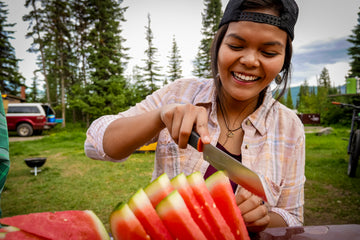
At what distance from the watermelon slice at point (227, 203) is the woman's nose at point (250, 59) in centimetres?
85

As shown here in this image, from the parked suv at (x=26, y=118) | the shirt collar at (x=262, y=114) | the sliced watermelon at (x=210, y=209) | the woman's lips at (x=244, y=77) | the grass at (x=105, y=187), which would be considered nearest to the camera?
the sliced watermelon at (x=210, y=209)

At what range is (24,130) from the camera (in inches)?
691

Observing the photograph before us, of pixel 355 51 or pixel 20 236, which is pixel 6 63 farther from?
pixel 355 51

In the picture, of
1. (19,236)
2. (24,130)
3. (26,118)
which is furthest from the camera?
(24,130)

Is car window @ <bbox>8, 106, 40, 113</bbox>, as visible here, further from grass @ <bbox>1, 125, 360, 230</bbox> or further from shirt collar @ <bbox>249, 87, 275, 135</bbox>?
shirt collar @ <bbox>249, 87, 275, 135</bbox>

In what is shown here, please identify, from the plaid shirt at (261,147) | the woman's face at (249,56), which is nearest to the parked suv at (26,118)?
the plaid shirt at (261,147)

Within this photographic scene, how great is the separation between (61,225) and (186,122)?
0.73m

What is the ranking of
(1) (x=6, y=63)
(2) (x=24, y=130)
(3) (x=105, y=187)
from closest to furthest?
1. (3) (x=105, y=187)
2. (2) (x=24, y=130)
3. (1) (x=6, y=63)

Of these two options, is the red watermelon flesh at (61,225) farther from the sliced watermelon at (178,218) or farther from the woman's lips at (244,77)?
the woman's lips at (244,77)

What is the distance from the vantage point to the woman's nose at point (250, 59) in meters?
1.53

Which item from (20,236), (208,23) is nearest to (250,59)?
(20,236)

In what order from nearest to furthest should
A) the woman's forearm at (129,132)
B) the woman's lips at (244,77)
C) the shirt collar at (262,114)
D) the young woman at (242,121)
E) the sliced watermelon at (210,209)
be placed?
the sliced watermelon at (210,209) → the young woman at (242,121) → the woman's forearm at (129,132) → the woman's lips at (244,77) → the shirt collar at (262,114)

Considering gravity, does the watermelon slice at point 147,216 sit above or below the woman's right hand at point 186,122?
below

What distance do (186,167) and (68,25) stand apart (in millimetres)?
30814
